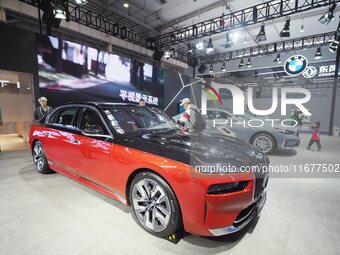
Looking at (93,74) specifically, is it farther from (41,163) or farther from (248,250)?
(248,250)

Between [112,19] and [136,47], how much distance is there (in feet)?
6.53

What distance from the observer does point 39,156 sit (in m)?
3.28

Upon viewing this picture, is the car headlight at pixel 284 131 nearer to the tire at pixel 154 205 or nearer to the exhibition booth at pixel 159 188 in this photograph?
the exhibition booth at pixel 159 188

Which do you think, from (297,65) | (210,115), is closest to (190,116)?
(210,115)

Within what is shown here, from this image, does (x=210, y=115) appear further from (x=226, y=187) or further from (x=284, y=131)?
(x=226, y=187)

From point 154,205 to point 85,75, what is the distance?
6.72 m

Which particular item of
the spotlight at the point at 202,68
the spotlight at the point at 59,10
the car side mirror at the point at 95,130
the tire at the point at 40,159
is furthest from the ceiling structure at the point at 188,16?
the car side mirror at the point at 95,130

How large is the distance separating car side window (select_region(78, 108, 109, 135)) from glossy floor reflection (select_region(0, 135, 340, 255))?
927 millimetres

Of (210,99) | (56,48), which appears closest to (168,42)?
(210,99)

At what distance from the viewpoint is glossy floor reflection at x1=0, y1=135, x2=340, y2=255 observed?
162 cm

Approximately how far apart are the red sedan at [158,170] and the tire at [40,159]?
64 cm

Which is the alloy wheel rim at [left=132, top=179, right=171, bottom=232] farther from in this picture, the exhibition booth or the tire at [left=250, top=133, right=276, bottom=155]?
the tire at [left=250, top=133, right=276, bottom=155]

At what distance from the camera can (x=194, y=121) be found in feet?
13.6

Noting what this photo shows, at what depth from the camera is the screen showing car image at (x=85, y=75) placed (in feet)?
20.1
